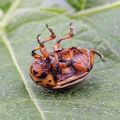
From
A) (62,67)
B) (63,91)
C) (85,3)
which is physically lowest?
(63,91)

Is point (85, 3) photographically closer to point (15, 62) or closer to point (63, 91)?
point (15, 62)

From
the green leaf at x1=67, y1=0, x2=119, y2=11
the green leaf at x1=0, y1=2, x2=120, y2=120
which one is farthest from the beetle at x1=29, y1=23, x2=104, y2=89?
the green leaf at x1=67, y1=0, x2=119, y2=11

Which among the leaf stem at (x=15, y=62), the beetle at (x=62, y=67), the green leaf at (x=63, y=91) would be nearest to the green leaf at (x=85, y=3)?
the green leaf at (x=63, y=91)

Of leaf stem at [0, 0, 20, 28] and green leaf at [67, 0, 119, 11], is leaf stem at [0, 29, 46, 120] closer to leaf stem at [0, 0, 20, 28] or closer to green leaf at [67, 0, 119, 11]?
leaf stem at [0, 0, 20, 28]

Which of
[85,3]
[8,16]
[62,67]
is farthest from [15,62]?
[85,3]

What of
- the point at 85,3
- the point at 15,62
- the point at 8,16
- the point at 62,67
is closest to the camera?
the point at 62,67

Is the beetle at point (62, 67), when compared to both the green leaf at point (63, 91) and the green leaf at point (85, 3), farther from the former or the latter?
the green leaf at point (85, 3)
